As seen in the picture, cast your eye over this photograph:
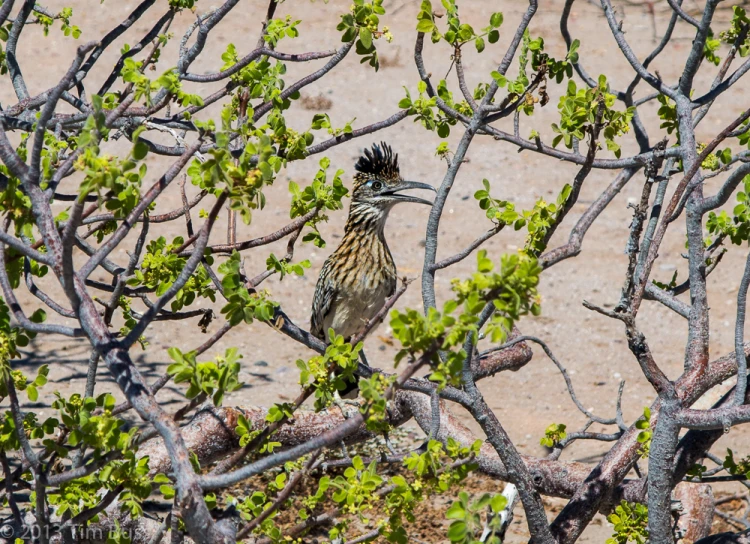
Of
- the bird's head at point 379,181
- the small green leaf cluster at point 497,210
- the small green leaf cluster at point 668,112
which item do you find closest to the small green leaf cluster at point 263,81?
the small green leaf cluster at point 497,210

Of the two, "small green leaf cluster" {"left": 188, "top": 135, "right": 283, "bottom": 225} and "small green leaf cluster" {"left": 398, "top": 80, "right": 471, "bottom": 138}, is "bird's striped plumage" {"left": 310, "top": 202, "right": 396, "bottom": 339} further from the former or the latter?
"small green leaf cluster" {"left": 188, "top": 135, "right": 283, "bottom": 225}

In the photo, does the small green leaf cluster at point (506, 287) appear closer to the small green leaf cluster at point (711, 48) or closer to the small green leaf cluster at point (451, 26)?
the small green leaf cluster at point (451, 26)

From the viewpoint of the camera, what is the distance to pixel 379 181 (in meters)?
5.19

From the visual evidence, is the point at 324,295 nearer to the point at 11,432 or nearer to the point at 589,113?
the point at 589,113

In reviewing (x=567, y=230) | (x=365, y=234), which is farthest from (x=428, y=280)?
(x=567, y=230)

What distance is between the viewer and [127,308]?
345cm

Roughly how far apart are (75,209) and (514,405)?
4827mm

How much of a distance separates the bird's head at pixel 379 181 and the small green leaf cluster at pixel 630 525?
234 cm

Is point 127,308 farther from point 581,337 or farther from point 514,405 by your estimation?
point 581,337

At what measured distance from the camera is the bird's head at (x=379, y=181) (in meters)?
5.16

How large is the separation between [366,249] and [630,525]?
2389 millimetres

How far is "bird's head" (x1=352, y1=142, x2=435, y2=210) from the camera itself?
516cm

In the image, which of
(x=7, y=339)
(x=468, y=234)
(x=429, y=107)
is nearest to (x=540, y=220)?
(x=429, y=107)

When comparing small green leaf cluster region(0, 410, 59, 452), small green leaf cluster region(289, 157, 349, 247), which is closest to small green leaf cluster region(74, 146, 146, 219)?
small green leaf cluster region(0, 410, 59, 452)
